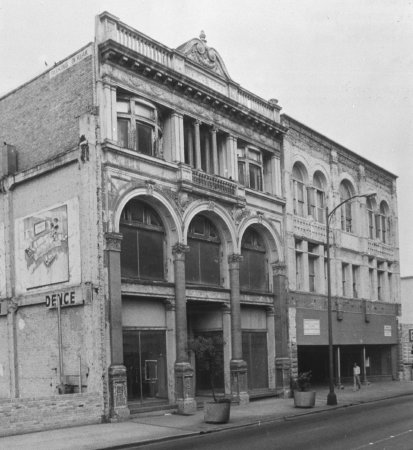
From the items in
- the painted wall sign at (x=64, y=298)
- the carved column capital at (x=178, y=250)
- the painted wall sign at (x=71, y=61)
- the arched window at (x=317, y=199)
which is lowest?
the painted wall sign at (x=64, y=298)

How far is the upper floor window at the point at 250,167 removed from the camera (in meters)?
32.2

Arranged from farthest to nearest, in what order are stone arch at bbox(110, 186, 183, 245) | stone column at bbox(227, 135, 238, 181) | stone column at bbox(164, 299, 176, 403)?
stone column at bbox(227, 135, 238, 181) → stone column at bbox(164, 299, 176, 403) → stone arch at bbox(110, 186, 183, 245)

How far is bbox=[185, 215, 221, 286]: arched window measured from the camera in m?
28.8

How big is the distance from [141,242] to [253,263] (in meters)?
8.24

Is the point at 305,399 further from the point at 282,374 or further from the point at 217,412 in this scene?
the point at 217,412

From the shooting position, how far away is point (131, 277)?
25.4 m

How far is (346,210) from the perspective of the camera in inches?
1638

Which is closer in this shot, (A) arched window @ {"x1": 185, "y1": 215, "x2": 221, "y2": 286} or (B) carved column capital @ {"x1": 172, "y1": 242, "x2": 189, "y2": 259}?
(B) carved column capital @ {"x1": 172, "y1": 242, "x2": 189, "y2": 259}

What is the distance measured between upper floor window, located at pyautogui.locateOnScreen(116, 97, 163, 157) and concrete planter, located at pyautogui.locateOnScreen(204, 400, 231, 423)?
10.1m

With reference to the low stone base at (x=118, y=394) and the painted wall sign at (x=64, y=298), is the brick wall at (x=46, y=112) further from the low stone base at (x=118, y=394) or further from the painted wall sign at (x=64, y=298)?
the low stone base at (x=118, y=394)

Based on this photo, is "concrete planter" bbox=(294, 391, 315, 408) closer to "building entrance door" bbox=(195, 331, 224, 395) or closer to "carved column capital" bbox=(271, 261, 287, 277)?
"building entrance door" bbox=(195, 331, 224, 395)

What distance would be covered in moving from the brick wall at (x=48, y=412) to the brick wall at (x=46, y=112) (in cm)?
952

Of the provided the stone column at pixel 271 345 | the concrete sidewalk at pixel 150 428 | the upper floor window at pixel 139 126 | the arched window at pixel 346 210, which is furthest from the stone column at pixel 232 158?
the arched window at pixel 346 210

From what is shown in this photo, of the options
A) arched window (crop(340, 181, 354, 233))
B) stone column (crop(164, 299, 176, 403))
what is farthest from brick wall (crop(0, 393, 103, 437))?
arched window (crop(340, 181, 354, 233))
